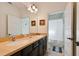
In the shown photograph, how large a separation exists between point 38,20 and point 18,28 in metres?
1.99

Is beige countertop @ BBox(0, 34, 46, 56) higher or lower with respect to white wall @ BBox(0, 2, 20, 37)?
lower

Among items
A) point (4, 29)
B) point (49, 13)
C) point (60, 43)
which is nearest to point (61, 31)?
point (60, 43)

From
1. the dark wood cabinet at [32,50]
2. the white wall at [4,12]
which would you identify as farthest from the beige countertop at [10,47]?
the white wall at [4,12]

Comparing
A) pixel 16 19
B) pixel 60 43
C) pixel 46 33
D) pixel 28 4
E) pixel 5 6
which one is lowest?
pixel 60 43

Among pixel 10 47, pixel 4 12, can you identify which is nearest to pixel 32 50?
pixel 10 47

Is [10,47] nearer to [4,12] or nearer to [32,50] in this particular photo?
[32,50]

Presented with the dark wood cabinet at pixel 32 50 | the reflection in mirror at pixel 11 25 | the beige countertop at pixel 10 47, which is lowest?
the dark wood cabinet at pixel 32 50

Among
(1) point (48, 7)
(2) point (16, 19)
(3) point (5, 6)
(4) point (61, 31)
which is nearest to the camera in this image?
(3) point (5, 6)

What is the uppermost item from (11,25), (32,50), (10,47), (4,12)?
(4,12)

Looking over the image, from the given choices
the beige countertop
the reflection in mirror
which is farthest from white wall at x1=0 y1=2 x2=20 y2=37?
the beige countertop

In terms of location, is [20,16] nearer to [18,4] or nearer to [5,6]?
[18,4]

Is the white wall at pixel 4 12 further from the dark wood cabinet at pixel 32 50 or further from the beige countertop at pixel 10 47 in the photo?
the dark wood cabinet at pixel 32 50

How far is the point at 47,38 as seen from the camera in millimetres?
5172

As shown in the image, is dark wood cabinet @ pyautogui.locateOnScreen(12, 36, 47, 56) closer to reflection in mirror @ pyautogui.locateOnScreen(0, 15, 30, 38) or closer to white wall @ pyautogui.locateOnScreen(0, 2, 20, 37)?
reflection in mirror @ pyautogui.locateOnScreen(0, 15, 30, 38)
